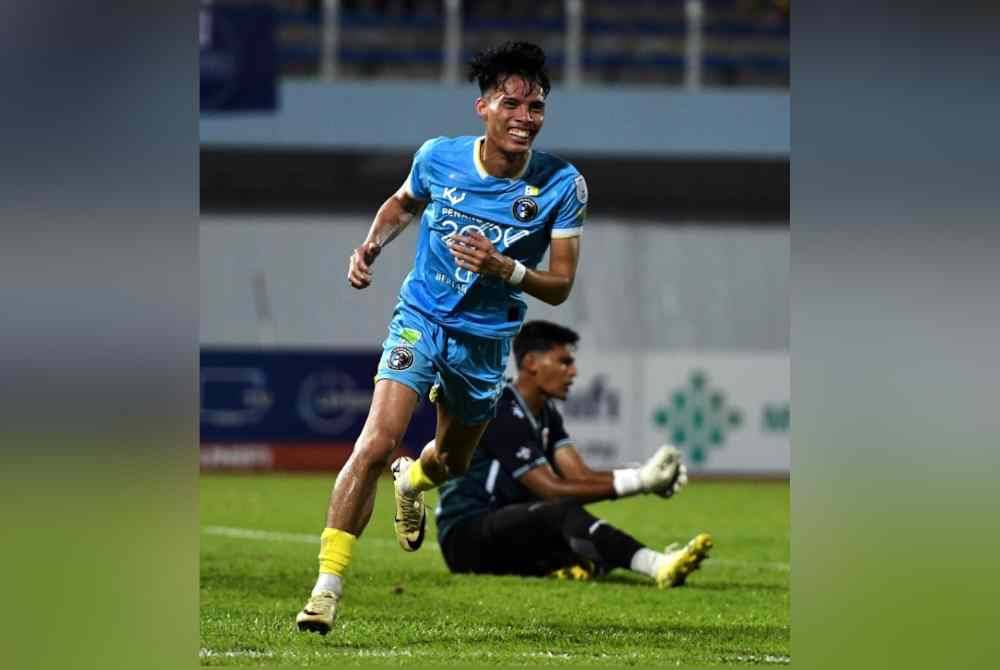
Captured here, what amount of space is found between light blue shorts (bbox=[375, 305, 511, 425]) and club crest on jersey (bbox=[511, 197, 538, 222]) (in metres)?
0.58

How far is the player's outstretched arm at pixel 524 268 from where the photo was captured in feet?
21.5

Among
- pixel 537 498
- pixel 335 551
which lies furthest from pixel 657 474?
pixel 335 551

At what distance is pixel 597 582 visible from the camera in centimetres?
1009

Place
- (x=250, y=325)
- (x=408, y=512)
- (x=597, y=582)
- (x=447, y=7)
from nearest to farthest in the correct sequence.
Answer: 1. (x=408, y=512)
2. (x=597, y=582)
3. (x=250, y=325)
4. (x=447, y=7)

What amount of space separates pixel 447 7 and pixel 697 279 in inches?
258

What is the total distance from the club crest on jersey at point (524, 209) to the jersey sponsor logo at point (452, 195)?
0.23 metres

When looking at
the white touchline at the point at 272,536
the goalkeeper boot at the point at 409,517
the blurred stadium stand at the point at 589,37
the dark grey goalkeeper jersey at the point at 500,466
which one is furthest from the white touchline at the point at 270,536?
the blurred stadium stand at the point at 589,37

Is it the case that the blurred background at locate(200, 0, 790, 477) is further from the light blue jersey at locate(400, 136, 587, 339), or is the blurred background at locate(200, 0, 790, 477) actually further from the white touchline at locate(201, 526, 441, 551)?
the light blue jersey at locate(400, 136, 587, 339)

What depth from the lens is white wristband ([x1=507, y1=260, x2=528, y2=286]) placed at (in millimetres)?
6723

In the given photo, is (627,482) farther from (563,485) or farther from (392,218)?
(392,218)
